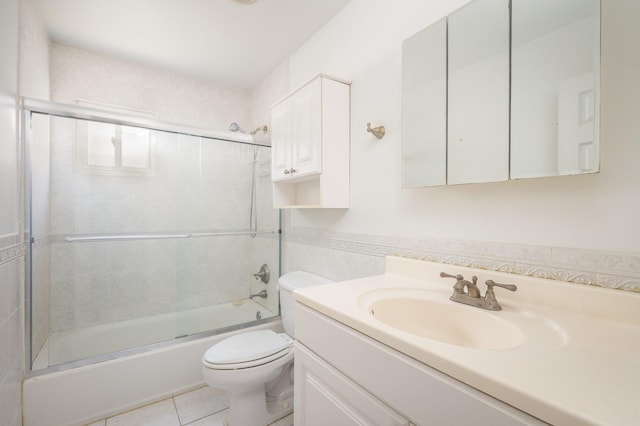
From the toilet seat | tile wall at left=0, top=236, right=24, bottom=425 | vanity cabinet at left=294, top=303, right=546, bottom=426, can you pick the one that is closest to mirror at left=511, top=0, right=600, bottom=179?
vanity cabinet at left=294, top=303, right=546, bottom=426

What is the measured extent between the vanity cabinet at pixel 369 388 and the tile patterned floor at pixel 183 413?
80cm

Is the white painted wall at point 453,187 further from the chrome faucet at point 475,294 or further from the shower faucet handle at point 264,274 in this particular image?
the shower faucet handle at point 264,274

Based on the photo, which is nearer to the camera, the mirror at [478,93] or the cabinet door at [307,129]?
the mirror at [478,93]

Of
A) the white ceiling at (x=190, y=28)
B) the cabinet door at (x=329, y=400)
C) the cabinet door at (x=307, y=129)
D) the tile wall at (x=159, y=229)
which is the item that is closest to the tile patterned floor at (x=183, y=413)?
the tile wall at (x=159, y=229)

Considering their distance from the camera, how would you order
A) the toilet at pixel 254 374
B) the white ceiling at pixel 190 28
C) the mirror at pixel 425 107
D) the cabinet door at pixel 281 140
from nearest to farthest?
the mirror at pixel 425 107
the toilet at pixel 254 374
the white ceiling at pixel 190 28
the cabinet door at pixel 281 140

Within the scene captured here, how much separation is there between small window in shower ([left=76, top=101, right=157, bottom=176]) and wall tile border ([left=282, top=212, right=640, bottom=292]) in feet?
5.40

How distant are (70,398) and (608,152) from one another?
2.49 meters

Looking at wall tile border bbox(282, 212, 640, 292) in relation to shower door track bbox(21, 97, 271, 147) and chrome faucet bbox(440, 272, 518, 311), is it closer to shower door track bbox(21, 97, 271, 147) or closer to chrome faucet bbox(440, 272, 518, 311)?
chrome faucet bbox(440, 272, 518, 311)

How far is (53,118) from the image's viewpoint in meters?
1.58

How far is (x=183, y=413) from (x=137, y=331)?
64cm

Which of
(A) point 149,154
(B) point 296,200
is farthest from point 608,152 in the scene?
(A) point 149,154

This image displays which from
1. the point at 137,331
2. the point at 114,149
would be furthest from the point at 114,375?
the point at 114,149

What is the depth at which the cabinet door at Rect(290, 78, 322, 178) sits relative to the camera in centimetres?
150

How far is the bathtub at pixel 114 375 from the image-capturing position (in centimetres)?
137
